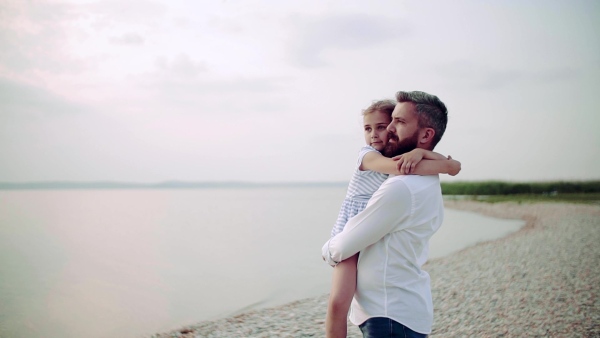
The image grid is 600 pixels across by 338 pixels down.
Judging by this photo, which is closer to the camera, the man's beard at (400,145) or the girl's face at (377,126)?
the man's beard at (400,145)

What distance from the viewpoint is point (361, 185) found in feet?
6.99

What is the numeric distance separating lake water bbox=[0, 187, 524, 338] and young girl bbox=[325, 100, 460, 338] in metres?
6.07

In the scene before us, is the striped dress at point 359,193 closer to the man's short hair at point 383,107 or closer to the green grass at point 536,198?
the man's short hair at point 383,107

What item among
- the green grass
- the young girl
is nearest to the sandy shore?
the young girl

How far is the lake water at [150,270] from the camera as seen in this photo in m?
8.61

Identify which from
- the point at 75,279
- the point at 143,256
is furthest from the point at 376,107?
the point at 143,256

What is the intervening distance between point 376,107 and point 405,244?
95 centimetres

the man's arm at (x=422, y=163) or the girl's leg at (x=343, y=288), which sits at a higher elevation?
the man's arm at (x=422, y=163)

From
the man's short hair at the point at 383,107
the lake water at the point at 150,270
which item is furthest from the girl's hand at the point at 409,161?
the lake water at the point at 150,270

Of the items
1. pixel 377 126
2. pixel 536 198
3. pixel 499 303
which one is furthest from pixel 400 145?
pixel 536 198

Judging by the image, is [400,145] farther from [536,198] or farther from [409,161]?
[536,198]

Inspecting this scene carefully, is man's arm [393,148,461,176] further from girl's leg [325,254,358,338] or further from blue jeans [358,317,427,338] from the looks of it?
blue jeans [358,317,427,338]

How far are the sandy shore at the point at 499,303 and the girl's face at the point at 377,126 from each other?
10.6 ft

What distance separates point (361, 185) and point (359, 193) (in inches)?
1.5
